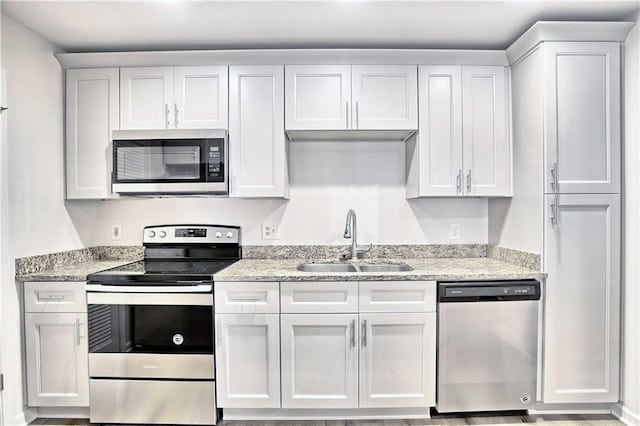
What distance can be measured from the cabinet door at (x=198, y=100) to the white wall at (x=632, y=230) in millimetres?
2357

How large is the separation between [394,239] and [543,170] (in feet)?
3.50

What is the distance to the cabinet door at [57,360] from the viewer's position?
218cm

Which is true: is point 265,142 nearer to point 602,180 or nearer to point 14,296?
point 14,296

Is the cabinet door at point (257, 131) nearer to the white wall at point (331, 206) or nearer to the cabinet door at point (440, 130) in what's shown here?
the white wall at point (331, 206)

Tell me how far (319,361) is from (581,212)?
66.7 inches

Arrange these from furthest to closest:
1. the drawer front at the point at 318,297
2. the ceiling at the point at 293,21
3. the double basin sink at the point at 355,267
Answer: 1. the double basin sink at the point at 355,267
2. the drawer front at the point at 318,297
3. the ceiling at the point at 293,21

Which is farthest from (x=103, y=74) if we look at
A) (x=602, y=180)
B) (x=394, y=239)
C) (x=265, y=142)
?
(x=602, y=180)

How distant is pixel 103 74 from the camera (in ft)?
8.21

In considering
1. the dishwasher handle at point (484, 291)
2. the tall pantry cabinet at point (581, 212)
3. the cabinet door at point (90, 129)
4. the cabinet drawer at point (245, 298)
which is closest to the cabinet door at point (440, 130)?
the tall pantry cabinet at point (581, 212)

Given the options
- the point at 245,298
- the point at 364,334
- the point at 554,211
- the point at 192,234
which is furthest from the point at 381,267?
the point at 192,234

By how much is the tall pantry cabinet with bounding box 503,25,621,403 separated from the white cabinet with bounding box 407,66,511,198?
0.32 metres

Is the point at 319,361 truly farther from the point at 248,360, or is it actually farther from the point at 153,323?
the point at 153,323

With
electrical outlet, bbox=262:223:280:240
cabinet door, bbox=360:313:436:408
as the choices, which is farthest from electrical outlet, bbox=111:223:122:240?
cabinet door, bbox=360:313:436:408

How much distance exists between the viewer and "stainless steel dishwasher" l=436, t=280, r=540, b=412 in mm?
2139
